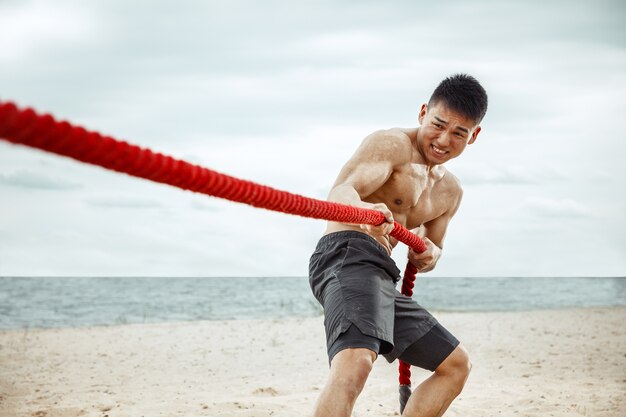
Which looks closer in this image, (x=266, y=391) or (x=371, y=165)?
(x=371, y=165)

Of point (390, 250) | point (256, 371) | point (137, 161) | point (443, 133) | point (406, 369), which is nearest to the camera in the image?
point (137, 161)

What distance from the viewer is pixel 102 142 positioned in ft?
4.34

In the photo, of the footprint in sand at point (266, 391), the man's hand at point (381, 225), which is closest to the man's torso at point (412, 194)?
the man's hand at point (381, 225)

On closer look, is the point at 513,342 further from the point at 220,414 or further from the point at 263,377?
the point at 220,414

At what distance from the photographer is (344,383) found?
7.80 feet

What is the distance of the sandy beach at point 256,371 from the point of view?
470 cm

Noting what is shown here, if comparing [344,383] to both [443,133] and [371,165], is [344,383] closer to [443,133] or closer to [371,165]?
[371,165]

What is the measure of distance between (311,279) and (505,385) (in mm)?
3404

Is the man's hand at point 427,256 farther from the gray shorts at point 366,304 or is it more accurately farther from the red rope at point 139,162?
the red rope at point 139,162

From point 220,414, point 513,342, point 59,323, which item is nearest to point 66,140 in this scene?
point 220,414

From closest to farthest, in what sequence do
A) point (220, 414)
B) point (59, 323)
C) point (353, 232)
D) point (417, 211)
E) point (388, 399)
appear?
point (353, 232)
point (417, 211)
point (220, 414)
point (388, 399)
point (59, 323)

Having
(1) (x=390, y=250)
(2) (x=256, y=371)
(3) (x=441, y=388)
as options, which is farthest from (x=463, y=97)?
(2) (x=256, y=371)

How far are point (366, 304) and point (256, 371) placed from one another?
4.35m

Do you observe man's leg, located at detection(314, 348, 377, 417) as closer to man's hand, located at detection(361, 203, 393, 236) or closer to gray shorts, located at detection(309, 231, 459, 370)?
gray shorts, located at detection(309, 231, 459, 370)
